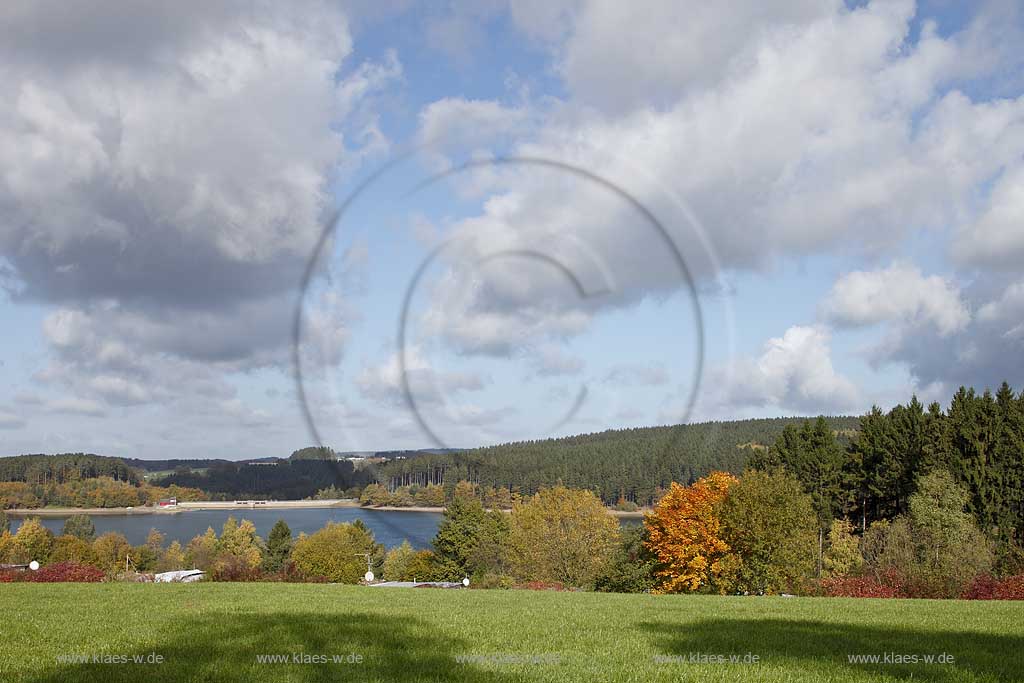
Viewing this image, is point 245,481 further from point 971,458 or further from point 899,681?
point 899,681

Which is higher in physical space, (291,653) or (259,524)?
(291,653)

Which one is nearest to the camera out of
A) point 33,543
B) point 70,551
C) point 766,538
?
point 766,538

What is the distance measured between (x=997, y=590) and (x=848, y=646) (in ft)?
68.7

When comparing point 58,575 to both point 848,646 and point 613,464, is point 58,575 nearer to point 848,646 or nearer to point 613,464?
point 848,646

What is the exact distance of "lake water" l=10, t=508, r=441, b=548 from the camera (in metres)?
125

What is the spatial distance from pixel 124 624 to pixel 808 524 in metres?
37.8

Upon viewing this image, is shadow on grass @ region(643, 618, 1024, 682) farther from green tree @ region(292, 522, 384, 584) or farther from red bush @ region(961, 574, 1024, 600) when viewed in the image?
green tree @ region(292, 522, 384, 584)

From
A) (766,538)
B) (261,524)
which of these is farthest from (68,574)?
(261,524)

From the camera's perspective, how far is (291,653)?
1030cm

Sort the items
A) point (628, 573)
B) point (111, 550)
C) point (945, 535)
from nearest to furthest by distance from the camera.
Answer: point (945, 535) → point (628, 573) → point (111, 550)

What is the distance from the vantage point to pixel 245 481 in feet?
571

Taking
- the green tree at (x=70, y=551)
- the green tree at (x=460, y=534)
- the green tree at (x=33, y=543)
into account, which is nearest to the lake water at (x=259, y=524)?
the green tree at (x=70, y=551)

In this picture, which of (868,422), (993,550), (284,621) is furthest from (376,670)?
(868,422)

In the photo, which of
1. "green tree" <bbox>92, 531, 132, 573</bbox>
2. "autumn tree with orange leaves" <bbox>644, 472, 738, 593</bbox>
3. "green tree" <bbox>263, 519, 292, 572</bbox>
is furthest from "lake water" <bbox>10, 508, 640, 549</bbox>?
"autumn tree with orange leaves" <bbox>644, 472, 738, 593</bbox>
